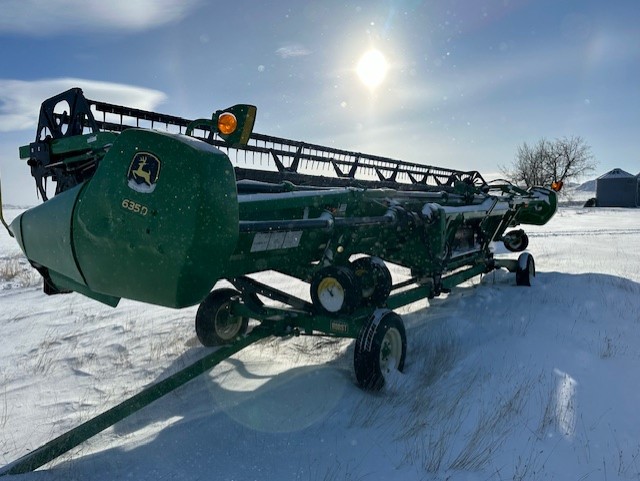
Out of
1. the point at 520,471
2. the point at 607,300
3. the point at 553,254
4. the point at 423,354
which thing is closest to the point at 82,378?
the point at 423,354

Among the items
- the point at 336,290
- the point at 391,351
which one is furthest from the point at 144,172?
the point at 391,351

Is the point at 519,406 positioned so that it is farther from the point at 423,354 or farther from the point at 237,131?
the point at 237,131

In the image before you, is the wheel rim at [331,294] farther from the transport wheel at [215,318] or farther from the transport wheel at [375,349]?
the transport wheel at [215,318]

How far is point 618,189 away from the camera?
1896 inches

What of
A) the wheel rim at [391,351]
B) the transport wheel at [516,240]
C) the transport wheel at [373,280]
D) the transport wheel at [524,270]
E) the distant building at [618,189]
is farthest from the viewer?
the distant building at [618,189]

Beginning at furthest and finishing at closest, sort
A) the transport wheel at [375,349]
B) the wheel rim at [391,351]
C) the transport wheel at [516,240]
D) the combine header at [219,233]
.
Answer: the transport wheel at [516,240]
the wheel rim at [391,351]
the transport wheel at [375,349]
the combine header at [219,233]

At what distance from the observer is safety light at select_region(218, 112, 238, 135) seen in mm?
2350

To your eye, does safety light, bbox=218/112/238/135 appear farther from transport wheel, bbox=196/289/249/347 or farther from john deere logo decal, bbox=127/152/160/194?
transport wheel, bbox=196/289/249/347

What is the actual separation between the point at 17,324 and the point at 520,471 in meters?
4.83

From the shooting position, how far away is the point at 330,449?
2.33m

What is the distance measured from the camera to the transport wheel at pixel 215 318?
13.0 feet

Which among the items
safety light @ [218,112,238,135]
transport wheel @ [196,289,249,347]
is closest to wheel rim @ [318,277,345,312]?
transport wheel @ [196,289,249,347]

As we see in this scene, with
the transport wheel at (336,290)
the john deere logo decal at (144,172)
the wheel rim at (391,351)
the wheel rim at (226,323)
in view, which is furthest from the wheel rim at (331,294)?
the john deere logo decal at (144,172)

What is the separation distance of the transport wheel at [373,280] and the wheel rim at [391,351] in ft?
1.20
